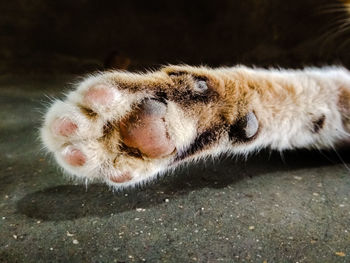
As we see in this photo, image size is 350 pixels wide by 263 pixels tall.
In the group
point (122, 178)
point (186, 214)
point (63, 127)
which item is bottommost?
point (186, 214)

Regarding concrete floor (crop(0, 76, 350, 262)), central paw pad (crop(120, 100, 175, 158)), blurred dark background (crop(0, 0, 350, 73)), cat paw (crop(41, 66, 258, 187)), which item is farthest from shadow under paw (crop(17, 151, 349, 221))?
blurred dark background (crop(0, 0, 350, 73))

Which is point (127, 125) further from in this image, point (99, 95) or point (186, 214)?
point (186, 214)

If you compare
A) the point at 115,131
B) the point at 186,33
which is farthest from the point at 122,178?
the point at 186,33

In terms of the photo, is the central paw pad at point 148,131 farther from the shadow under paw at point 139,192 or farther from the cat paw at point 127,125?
the shadow under paw at point 139,192

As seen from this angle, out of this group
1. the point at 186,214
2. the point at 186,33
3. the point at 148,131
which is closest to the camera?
the point at 148,131

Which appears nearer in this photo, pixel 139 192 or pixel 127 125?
pixel 127 125

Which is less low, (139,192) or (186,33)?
(186,33)

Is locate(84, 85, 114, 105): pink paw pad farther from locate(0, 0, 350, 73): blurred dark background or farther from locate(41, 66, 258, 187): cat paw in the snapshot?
locate(0, 0, 350, 73): blurred dark background
